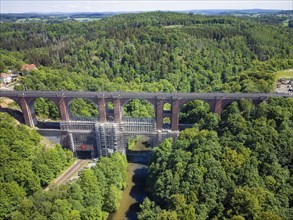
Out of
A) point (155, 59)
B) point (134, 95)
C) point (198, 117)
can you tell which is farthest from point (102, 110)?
point (155, 59)

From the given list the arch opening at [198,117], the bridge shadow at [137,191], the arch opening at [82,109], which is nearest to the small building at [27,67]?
the arch opening at [82,109]

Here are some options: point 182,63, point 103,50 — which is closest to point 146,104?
point 182,63

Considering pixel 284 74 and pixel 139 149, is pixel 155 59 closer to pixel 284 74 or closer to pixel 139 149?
pixel 284 74

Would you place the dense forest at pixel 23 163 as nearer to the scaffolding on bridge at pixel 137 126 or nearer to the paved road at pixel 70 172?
the paved road at pixel 70 172

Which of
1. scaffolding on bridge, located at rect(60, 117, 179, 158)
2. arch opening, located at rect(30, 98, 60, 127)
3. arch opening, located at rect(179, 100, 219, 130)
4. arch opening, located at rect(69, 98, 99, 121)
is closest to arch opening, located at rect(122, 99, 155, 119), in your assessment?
arch opening, located at rect(69, 98, 99, 121)

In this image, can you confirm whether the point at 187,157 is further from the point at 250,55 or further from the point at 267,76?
the point at 250,55

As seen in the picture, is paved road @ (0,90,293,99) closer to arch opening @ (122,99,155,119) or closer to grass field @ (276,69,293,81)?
arch opening @ (122,99,155,119)

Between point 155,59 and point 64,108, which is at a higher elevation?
point 155,59
